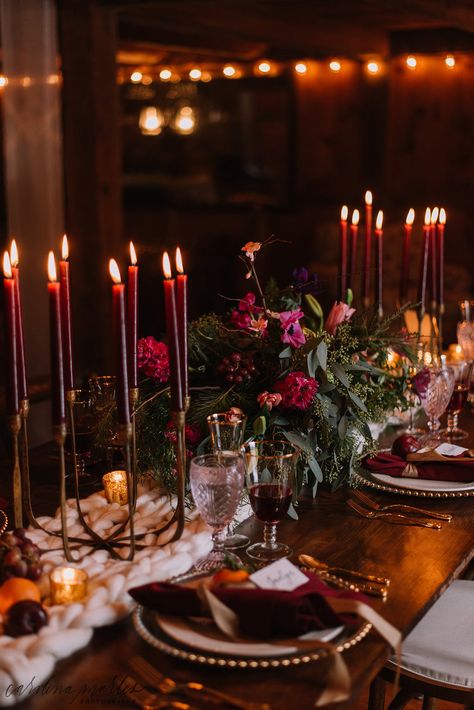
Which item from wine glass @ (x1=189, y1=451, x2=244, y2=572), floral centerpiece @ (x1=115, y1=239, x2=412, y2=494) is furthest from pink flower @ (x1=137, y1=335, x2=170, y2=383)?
wine glass @ (x1=189, y1=451, x2=244, y2=572)

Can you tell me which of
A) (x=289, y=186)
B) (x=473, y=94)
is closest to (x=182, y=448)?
(x=473, y=94)

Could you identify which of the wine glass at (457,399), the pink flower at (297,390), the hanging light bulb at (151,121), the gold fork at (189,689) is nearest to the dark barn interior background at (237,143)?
the hanging light bulb at (151,121)

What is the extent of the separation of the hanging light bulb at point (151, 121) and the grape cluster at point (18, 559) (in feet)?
19.5

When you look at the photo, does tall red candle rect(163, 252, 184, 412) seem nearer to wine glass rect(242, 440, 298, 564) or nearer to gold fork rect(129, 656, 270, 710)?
wine glass rect(242, 440, 298, 564)

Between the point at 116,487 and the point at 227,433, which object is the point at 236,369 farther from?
the point at 116,487

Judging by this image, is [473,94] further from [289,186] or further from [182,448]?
[182,448]

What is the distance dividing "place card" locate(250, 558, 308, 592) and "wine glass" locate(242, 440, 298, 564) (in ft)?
0.50

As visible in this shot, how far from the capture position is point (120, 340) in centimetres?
123

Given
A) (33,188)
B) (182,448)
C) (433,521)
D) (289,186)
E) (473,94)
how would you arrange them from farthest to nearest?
(289,186), (473,94), (33,188), (433,521), (182,448)

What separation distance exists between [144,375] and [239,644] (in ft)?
2.46

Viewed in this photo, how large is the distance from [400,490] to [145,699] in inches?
30.8

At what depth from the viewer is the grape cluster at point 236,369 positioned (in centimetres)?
170

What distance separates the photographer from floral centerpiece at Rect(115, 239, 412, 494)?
1.65 m

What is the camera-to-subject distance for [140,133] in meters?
6.88
